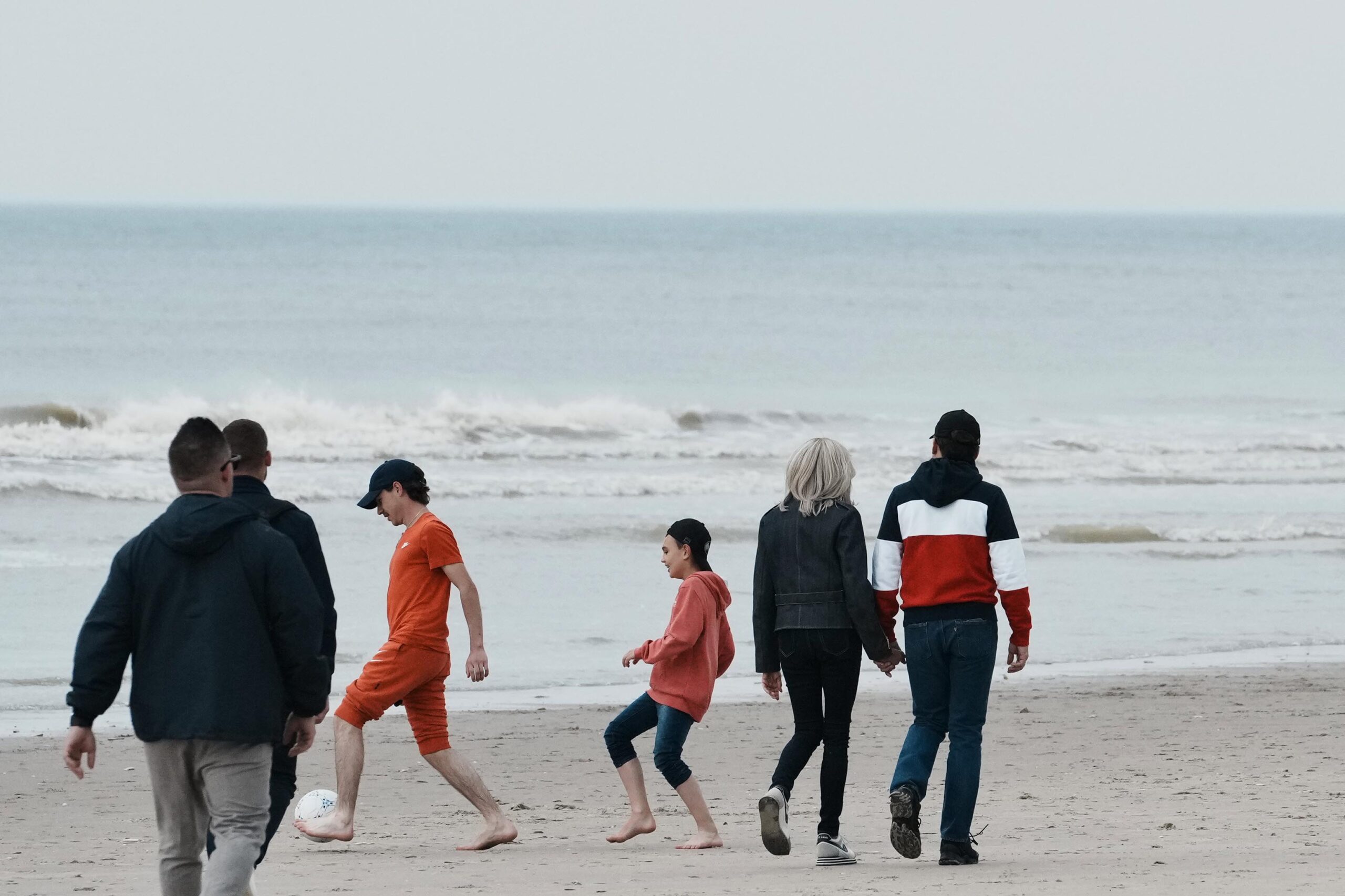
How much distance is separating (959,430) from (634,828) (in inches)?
79.8

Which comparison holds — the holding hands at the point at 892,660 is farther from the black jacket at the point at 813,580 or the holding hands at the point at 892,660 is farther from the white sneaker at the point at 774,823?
the white sneaker at the point at 774,823

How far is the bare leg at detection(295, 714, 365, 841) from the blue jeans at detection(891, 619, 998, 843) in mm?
1969

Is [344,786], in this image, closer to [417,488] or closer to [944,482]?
[417,488]

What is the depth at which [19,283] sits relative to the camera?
64.8 meters

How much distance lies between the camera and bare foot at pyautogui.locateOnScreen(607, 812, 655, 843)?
6.07 metres

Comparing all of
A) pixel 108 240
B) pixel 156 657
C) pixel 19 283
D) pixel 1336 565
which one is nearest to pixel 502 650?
pixel 156 657

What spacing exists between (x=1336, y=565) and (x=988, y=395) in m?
21.2

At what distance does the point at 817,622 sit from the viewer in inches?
217

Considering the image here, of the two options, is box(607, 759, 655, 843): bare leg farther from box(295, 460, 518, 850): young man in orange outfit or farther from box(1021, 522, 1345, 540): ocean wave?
box(1021, 522, 1345, 540): ocean wave

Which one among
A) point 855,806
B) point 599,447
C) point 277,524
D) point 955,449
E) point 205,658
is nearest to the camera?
point 205,658

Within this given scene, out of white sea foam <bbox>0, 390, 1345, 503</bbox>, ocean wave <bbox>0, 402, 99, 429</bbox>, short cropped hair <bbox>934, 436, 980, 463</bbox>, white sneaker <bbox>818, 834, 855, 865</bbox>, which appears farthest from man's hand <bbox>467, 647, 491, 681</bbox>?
ocean wave <bbox>0, 402, 99, 429</bbox>

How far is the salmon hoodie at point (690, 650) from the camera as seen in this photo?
19.1 ft

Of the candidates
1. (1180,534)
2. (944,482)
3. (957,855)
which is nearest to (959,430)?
(944,482)

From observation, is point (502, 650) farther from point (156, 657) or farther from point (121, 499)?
point (121, 499)
